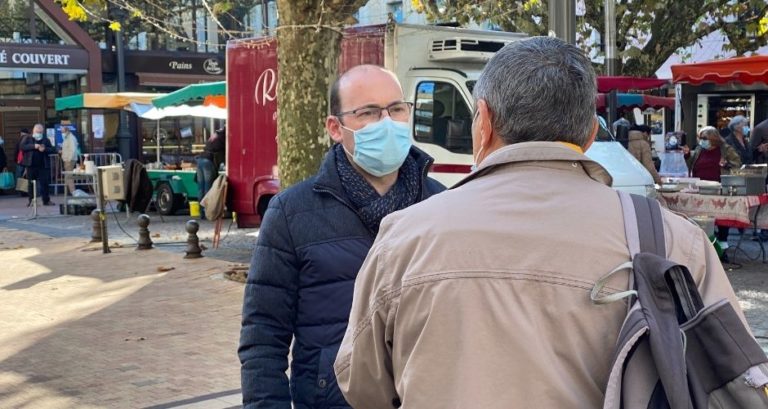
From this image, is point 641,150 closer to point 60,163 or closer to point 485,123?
point 485,123

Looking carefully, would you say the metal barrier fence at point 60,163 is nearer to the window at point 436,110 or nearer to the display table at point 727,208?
the window at point 436,110

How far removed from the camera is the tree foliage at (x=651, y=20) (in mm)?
17531

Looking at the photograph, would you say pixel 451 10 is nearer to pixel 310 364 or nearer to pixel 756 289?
pixel 756 289

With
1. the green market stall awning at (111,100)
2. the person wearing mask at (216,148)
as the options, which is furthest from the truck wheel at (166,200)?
the green market stall awning at (111,100)

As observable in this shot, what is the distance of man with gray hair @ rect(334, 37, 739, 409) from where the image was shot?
156cm

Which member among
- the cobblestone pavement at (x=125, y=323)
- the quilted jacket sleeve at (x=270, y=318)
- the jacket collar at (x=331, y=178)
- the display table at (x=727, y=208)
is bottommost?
the cobblestone pavement at (x=125, y=323)

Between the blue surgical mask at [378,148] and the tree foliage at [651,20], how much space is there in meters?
14.4

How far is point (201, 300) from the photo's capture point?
31.5 feet

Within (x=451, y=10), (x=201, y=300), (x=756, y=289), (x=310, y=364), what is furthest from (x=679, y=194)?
(x=310, y=364)

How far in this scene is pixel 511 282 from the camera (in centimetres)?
158

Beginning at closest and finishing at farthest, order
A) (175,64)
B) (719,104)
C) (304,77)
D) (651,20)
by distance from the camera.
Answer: (304,77) < (651,20) < (719,104) < (175,64)

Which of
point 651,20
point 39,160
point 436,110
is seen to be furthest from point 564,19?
point 39,160

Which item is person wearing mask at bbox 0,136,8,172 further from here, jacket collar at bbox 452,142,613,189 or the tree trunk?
jacket collar at bbox 452,142,613,189

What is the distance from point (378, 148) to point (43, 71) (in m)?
25.8
